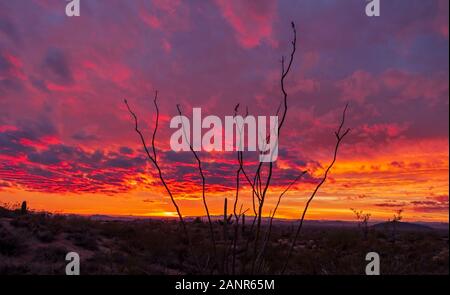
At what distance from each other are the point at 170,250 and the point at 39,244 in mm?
4626

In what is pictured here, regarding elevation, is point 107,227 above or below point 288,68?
below

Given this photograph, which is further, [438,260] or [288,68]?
[438,260]

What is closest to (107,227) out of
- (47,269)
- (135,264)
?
(135,264)
